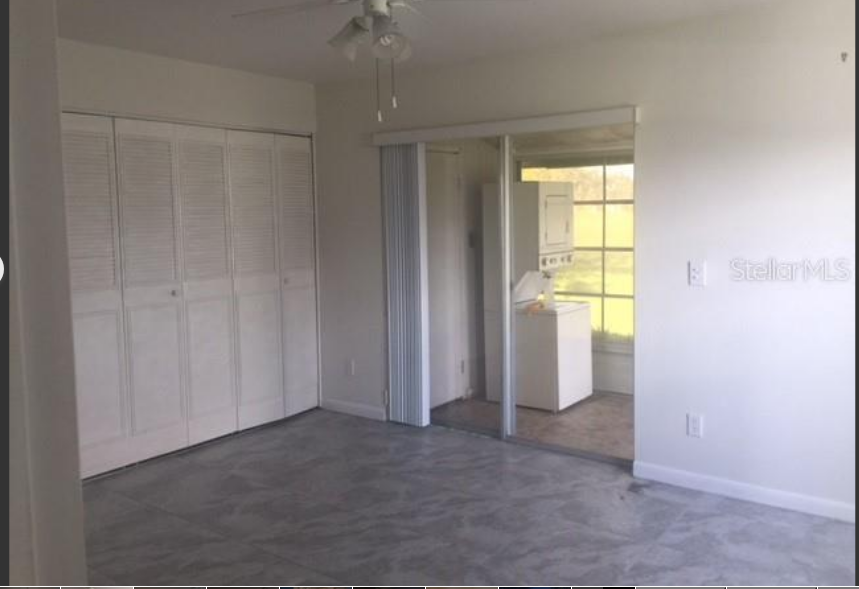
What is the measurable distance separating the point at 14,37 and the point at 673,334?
333cm

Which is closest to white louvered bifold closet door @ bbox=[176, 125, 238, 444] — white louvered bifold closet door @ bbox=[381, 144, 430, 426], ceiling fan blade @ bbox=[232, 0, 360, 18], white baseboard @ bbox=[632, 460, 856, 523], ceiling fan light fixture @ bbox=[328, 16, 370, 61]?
white louvered bifold closet door @ bbox=[381, 144, 430, 426]

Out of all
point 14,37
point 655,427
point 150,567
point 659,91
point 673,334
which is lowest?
point 150,567

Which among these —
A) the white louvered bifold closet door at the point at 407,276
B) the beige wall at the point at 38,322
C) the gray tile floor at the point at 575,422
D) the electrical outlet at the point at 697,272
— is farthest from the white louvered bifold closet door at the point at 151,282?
the beige wall at the point at 38,322

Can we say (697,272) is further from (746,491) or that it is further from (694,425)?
(746,491)

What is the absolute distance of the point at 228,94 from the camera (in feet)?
16.2

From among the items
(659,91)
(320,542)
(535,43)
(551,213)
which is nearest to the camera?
(320,542)

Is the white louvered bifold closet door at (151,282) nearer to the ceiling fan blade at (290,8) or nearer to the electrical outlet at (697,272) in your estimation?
the ceiling fan blade at (290,8)

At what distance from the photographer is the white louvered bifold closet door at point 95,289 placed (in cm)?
417

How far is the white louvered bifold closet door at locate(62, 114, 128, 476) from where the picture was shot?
4.17 m

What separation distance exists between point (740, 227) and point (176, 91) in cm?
321

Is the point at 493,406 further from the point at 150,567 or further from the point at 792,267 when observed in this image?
the point at 150,567

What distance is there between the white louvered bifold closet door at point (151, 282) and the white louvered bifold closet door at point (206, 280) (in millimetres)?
74

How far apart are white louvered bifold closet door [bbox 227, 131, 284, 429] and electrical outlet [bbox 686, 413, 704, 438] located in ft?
8.95

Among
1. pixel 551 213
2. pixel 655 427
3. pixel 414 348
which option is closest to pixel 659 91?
pixel 551 213
